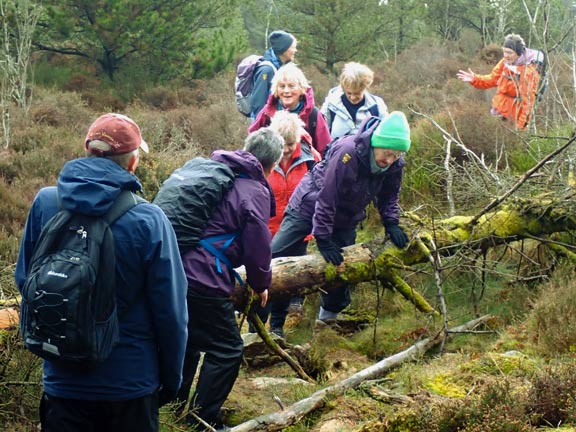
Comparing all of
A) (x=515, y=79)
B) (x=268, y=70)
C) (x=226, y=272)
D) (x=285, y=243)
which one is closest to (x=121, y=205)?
(x=226, y=272)

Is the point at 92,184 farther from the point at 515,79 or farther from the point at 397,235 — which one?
the point at 515,79

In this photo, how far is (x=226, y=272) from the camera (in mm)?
4621

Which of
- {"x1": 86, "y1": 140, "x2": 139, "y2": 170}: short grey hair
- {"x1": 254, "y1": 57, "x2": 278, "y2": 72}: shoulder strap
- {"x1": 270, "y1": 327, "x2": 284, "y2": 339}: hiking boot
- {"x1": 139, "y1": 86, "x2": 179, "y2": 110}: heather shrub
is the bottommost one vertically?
{"x1": 270, "y1": 327, "x2": 284, "y2": 339}: hiking boot

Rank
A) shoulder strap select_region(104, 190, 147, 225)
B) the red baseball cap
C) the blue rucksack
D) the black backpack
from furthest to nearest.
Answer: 1. the blue rucksack
2. the red baseball cap
3. shoulder strap select_region(104, 190, 147, 225)
4. the black backpack

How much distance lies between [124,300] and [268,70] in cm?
527

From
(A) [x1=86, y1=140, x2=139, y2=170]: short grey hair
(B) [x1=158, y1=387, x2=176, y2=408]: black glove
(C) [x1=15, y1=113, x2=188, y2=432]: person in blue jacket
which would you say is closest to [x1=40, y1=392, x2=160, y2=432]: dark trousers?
(C) [x1=15, y1=113, x2=188, y2=432]: person in blue jacket

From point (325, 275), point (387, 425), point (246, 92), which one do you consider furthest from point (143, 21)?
point (387, 425)

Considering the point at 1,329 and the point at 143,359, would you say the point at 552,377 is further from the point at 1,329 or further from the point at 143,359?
the point at 1,329

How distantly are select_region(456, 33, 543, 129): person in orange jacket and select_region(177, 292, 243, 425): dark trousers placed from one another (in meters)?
5.90

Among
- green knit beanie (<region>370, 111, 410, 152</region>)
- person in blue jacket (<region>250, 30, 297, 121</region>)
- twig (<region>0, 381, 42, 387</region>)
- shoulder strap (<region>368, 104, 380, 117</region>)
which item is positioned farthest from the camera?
person in blue jacket (<region>250, 30, 297, 121</region>)

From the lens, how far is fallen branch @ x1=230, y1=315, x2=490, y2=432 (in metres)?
4.56

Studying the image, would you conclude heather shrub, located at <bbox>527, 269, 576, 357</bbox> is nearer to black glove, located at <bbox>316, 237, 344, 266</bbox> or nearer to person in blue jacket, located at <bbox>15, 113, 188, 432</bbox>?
black glove, located at <bbox>316, 237, 344, 266</bbox>

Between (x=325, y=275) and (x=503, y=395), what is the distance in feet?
7.44

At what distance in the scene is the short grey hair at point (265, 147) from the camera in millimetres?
4770
